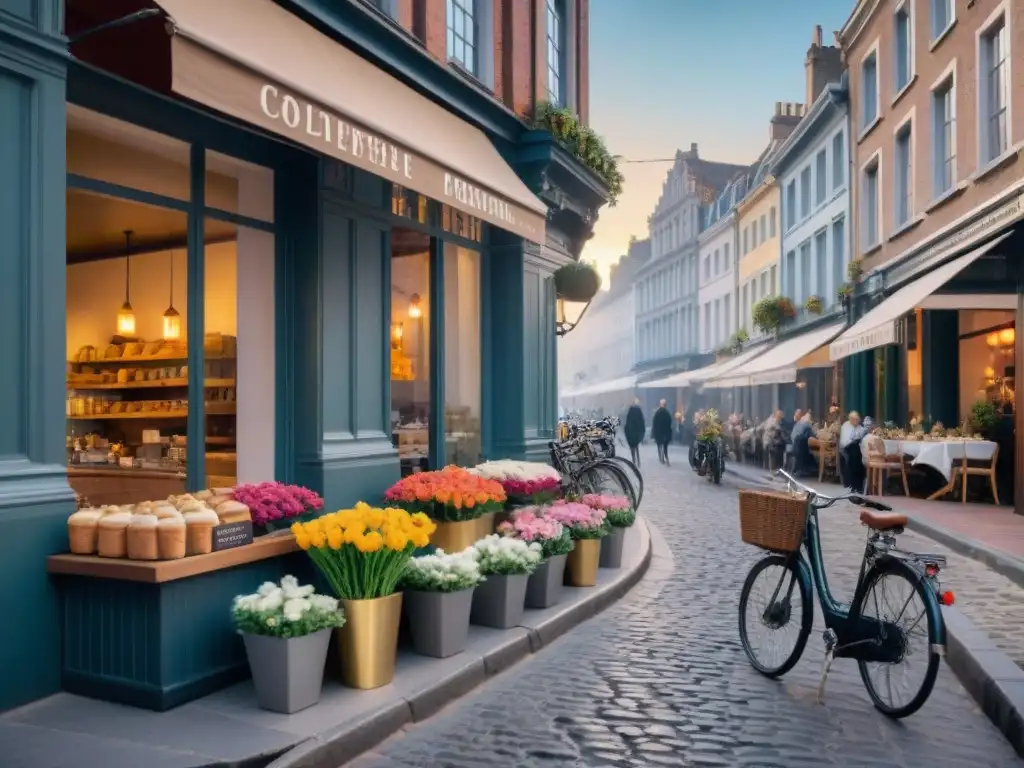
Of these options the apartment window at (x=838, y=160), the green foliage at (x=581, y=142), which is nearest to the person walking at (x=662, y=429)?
the apartment window at (x=838, y=160)

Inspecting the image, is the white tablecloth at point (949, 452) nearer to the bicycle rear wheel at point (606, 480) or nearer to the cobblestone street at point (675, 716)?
the bicycle rear wheel at point (606, 480)

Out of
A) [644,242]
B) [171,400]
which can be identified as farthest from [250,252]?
[644,242]

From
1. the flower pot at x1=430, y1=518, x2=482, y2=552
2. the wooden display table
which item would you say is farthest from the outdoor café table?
the wooden display table

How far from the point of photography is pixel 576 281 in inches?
483

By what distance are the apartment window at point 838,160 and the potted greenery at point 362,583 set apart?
2317 cm

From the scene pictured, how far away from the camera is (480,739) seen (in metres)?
4.65

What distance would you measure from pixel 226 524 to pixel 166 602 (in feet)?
1.92

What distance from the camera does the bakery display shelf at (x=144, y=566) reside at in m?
4.62

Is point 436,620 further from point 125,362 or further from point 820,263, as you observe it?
point 820,263

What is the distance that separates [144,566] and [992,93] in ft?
50.6

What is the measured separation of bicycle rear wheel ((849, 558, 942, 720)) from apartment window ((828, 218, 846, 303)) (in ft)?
70.4

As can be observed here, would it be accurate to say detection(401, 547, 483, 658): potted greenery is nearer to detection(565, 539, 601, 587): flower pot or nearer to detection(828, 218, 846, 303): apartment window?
detection(565, 539, 601, 587): flower pot

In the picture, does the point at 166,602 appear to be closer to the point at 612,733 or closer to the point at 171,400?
the point at 612,733

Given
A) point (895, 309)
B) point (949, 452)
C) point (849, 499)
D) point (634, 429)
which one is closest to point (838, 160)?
point (634, 429)
